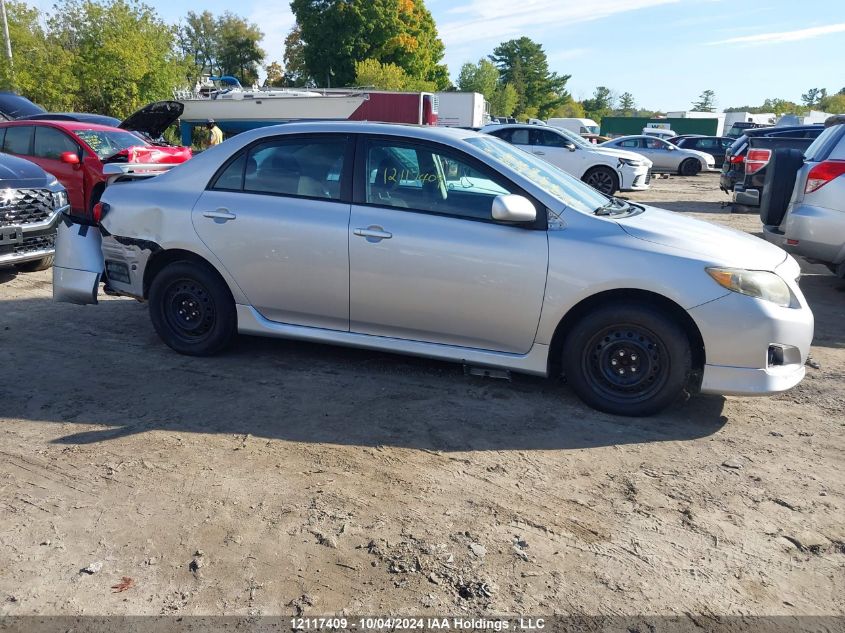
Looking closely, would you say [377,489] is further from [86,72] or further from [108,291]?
[86,72]

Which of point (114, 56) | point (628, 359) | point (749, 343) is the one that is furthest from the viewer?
point (114, 56)

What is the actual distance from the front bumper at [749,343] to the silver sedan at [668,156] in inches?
936

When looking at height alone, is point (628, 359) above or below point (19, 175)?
below

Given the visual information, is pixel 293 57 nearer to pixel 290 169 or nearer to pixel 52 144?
pixel 52 144

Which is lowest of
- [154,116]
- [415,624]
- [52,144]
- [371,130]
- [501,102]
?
[415,624]

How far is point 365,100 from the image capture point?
76.9 ft

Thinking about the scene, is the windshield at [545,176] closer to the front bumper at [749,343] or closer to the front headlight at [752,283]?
the front headlight at [752,283]

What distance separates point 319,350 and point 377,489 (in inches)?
84.1

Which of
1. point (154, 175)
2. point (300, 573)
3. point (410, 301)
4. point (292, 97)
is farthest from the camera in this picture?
point (292, 97)

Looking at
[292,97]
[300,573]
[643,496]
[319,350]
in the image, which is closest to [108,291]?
[319,350]

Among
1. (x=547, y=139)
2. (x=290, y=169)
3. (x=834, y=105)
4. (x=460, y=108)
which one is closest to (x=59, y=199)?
(x=290, y=169)

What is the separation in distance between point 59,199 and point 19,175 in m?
0.48

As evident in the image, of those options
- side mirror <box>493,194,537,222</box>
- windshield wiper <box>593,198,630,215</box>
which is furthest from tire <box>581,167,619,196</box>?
side mirror <box>493,194,537,222</box>

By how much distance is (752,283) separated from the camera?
12.9ft
